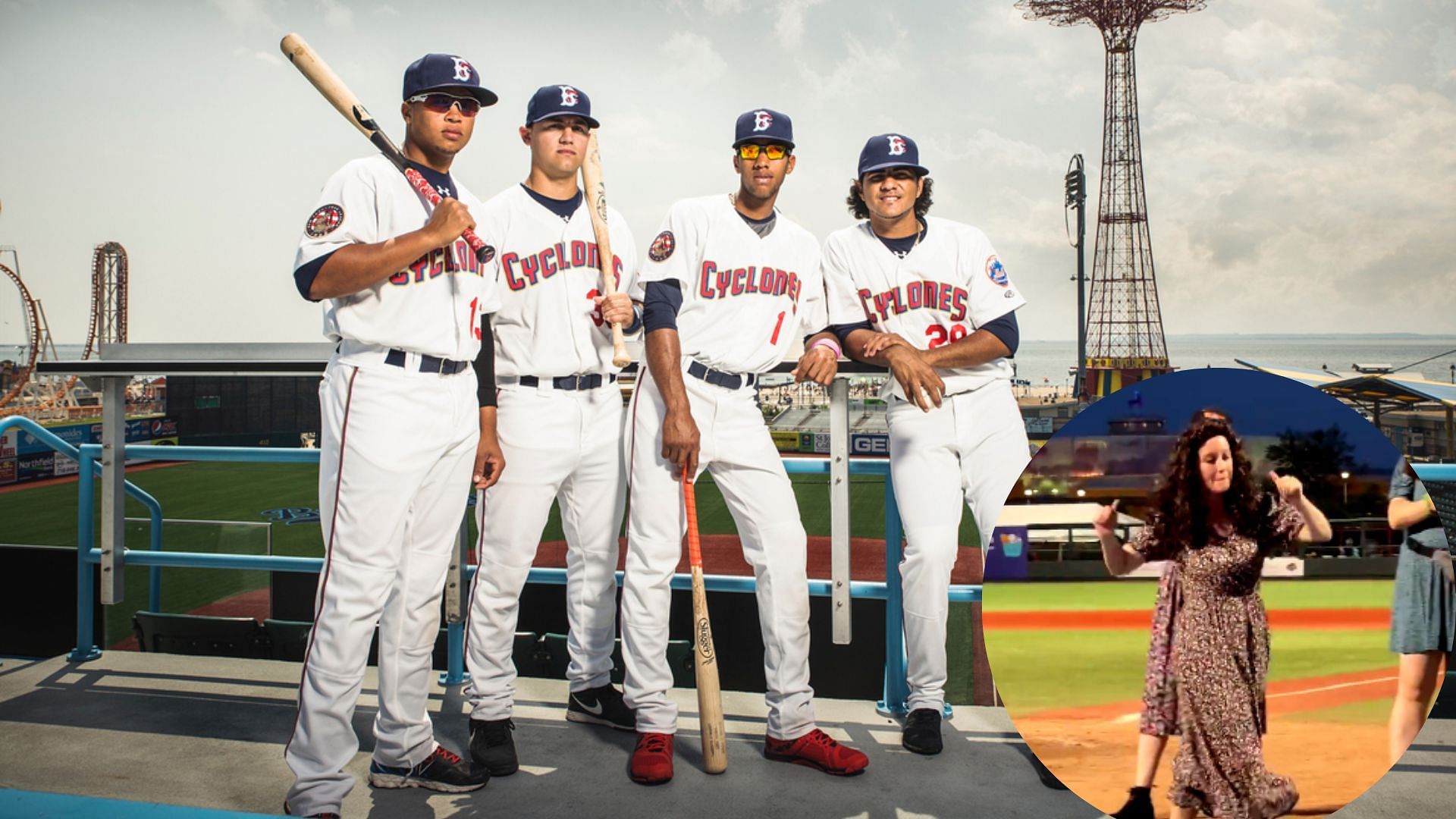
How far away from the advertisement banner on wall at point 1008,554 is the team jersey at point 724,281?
0.96 metres

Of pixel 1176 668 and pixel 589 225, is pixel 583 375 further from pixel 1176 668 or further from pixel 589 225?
pixel 1176 668

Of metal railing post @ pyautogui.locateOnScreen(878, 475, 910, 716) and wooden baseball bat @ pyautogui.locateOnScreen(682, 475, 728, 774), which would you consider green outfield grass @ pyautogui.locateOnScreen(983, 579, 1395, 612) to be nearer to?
wooden baseball bat @ pyautogui.locateOnScreen(682, 475, 728, 774)

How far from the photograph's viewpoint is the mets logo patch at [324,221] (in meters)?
1.86

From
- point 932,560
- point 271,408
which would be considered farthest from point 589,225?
point 271,408

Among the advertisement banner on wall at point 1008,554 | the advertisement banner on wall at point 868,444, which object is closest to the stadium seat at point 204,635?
the advertisement banner on wall at point 1008,554

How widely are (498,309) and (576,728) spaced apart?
106 cm

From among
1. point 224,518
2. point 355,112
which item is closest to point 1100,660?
point 355,112

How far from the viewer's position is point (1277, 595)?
4.06ft

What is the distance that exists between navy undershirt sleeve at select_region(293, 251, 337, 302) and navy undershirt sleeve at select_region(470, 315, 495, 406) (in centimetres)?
40

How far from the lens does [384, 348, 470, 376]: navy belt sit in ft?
6.37

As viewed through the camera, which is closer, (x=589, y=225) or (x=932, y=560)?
(x=932, y=560)

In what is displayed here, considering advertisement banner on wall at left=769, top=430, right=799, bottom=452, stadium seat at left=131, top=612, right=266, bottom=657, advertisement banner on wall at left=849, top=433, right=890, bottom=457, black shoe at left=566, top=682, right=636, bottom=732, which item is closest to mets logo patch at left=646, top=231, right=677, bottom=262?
black shoe at left=566, top=682, right=636, bottom=732

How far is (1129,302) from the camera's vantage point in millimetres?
45281

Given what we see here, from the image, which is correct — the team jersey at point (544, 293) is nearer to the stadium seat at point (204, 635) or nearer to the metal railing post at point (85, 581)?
the metal railing post at point (85, 581)
